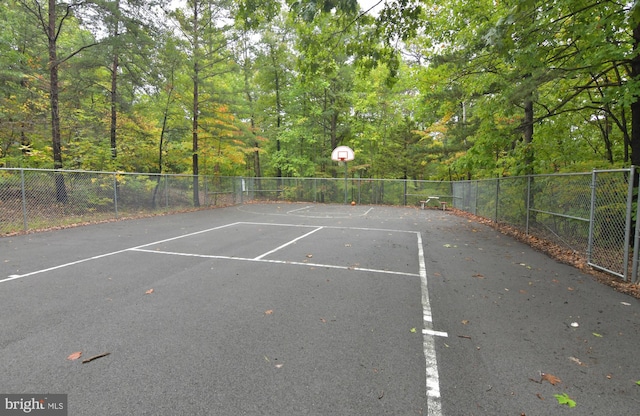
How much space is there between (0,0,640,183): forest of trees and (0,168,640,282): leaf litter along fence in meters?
1.48

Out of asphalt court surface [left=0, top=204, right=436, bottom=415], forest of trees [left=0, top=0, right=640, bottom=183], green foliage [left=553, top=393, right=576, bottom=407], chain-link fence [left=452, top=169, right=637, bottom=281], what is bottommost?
green foliage [left=553, top=393, right=576, bottom=407]

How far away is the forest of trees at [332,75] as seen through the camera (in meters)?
5.91

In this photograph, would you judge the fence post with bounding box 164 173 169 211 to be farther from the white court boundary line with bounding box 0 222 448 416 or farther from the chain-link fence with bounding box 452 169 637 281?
the chain-link fence with bounding box 452 169 637 281

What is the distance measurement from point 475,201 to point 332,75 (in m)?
10.0

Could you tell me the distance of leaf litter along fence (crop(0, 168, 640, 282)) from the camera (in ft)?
17.7

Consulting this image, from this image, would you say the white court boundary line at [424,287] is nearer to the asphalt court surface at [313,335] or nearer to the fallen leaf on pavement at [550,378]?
the asphalt court surface at [313,335]

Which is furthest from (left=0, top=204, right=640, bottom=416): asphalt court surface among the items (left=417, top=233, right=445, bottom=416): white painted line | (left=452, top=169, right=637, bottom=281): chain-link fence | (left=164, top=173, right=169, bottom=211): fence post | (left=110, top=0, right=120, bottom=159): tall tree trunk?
(left=110, top=0, right=120, bottom=159): tall tree trunk

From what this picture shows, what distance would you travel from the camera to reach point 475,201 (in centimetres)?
1523

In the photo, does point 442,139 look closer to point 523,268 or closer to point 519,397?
point 523,268

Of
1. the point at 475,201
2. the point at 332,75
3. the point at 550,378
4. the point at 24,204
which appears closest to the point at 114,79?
the point at 24,204

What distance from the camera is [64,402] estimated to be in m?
2.04

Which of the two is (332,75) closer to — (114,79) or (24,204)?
(24,204)

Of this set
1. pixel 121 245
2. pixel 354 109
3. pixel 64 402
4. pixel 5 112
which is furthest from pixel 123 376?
pixel 354 109

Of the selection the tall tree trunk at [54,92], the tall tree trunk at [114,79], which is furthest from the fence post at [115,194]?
the tall tree trunk at [114,79]
